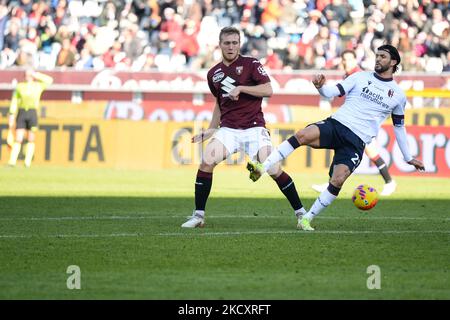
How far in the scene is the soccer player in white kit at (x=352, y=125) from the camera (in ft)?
41.2

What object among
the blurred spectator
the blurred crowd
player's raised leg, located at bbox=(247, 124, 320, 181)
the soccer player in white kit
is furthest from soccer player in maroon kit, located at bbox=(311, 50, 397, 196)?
the blurred spectator

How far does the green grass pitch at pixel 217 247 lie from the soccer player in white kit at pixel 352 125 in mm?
700

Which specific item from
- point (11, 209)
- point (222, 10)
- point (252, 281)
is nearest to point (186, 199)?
point (11, 209)

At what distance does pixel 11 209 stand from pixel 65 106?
12095 mm

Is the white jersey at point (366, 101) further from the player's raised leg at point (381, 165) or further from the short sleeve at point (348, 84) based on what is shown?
the player's raised leg at point (381, 165)

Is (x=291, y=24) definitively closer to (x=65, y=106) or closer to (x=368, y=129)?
(x=65, y=106)

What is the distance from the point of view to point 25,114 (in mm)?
26938

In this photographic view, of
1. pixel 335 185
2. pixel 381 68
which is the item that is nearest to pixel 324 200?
pixel 335 185

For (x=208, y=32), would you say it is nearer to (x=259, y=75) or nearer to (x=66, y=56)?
(x=66, y=56)

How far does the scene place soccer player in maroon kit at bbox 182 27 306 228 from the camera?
1291cm

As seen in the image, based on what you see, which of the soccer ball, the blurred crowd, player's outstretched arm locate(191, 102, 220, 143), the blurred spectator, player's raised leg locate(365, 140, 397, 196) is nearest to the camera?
player's outstretched arm locate(191, 102, 220, 143)

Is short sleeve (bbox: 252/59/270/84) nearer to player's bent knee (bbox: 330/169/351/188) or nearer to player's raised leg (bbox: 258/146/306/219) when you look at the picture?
player's raised leg (bbox: 258/146/306/219)

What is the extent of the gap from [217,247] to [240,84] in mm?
2503

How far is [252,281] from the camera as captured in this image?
29.5 feet
